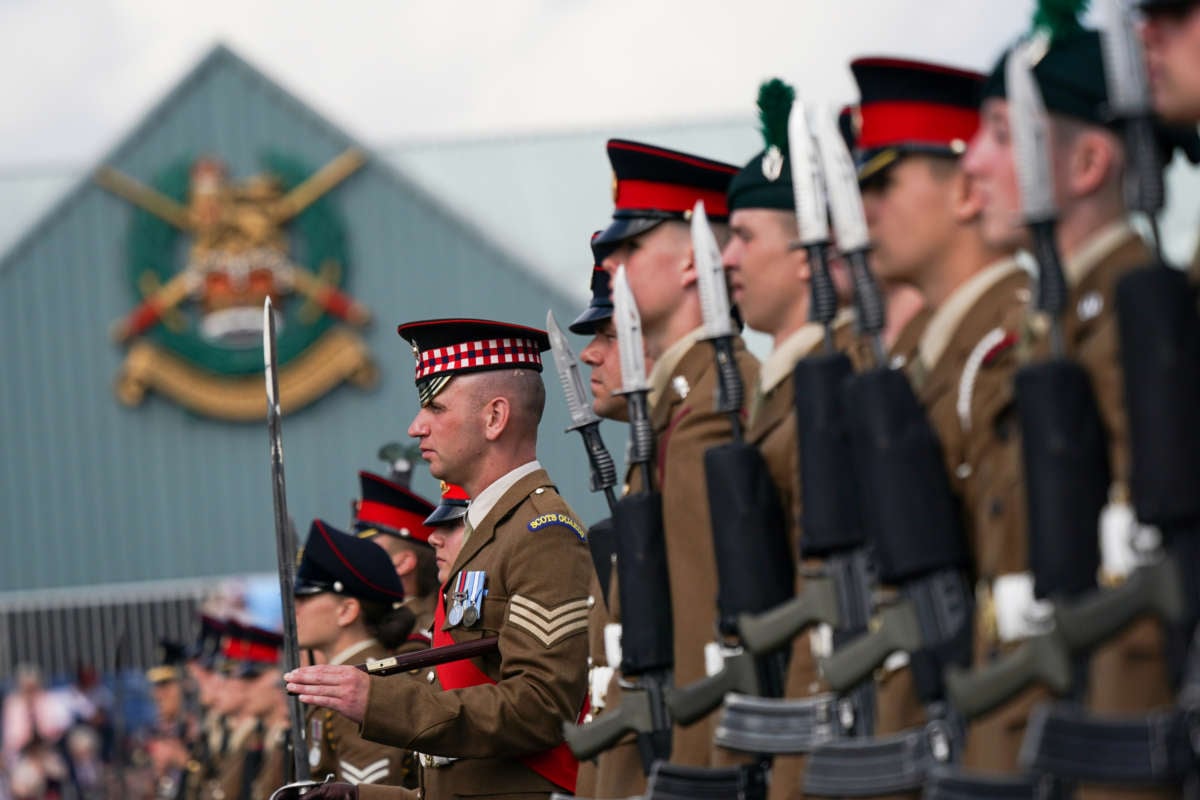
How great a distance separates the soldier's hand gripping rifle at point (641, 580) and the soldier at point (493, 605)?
0.87m

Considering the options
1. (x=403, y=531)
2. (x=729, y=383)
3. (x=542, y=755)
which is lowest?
(x=542, y=755)

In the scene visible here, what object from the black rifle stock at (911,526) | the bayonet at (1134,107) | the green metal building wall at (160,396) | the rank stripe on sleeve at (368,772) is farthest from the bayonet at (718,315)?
the green metal building wall at (160,396)

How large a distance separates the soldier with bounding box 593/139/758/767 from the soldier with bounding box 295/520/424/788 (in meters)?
2.59

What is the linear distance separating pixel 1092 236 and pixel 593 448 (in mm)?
2093

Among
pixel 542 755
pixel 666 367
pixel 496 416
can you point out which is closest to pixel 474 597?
pixel 542 755

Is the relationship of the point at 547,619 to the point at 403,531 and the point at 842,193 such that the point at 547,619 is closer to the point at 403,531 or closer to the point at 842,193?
the point at 842,193

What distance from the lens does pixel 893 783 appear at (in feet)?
11.8

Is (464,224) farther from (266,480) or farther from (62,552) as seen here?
(62,552)

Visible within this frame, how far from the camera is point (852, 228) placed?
376 cm

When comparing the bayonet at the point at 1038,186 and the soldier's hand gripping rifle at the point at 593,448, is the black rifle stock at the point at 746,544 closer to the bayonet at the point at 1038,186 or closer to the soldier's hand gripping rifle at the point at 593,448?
the soldier's hand gripping rifle at the point at 593,448

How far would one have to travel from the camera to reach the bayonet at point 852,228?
372cm

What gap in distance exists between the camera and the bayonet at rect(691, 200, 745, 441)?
4.30 metres

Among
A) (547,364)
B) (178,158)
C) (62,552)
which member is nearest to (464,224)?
(178,158)

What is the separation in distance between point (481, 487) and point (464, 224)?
20.8m
